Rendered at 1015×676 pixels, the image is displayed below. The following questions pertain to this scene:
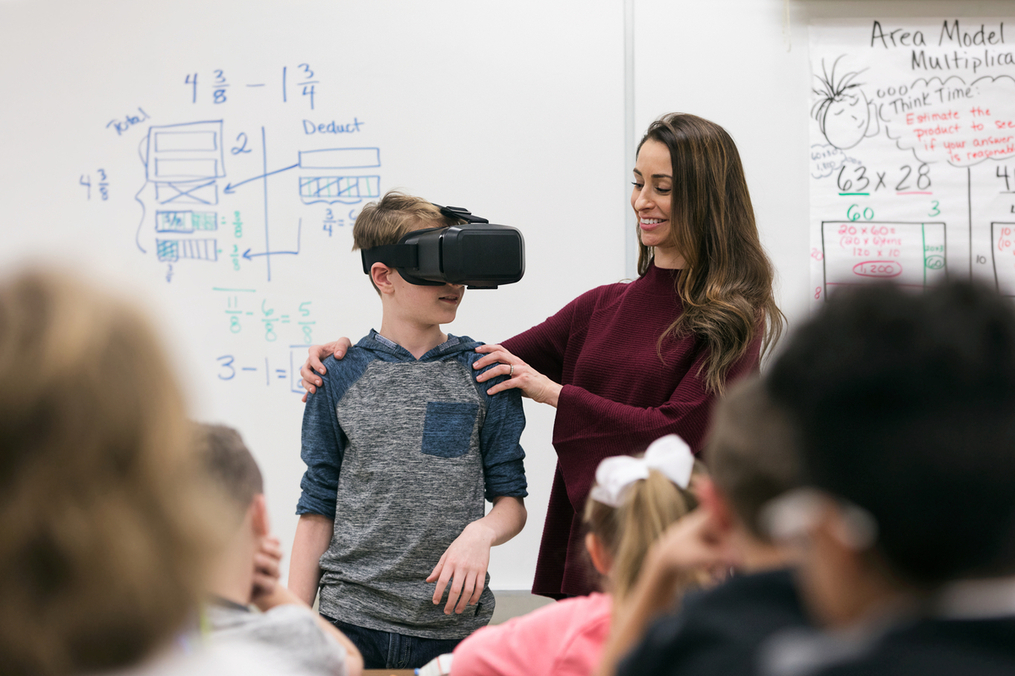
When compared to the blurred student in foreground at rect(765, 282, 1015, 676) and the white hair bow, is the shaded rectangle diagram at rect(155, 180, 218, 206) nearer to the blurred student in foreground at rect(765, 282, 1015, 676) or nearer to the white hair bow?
the white hair bow

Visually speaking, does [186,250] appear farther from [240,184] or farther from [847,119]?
[847,119]

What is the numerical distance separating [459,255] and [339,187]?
0.97 metres

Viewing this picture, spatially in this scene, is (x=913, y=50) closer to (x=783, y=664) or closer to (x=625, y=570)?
(x=625, y=570)

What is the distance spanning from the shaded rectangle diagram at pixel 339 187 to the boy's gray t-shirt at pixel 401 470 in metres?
0.81

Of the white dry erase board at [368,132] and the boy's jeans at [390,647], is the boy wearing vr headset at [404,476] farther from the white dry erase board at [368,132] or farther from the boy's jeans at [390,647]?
the white dry erase board at [368,132]

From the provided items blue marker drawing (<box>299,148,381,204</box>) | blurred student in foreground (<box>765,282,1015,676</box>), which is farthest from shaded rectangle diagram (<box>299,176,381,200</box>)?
blurred student in foreground (<box>765,282,1015,676</box>)

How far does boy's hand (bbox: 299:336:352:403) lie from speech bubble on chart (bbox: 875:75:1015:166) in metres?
1.61

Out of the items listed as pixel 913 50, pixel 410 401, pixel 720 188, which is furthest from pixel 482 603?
pixel 913 50

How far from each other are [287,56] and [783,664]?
2.11 m

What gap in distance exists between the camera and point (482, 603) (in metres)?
1.39

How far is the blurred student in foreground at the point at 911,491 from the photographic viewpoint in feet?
1.34

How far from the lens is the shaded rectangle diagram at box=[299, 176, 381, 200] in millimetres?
2199

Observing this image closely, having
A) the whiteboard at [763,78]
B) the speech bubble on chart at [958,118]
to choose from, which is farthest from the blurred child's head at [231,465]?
the speech bubble on chart at [958,118]

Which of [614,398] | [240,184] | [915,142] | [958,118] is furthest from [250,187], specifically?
[958,118]
